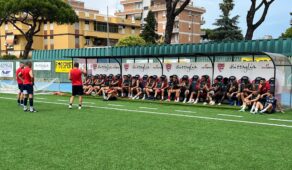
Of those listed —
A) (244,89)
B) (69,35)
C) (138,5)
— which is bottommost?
(244,89)

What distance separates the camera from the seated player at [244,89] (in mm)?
15445

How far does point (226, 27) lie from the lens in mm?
56031

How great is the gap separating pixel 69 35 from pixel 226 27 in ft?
91.6

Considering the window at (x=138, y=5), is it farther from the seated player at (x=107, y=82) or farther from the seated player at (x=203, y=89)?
the seated player at (x=203, y=89)

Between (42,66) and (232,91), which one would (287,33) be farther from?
(232,91)

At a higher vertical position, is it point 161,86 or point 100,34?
point 100,34

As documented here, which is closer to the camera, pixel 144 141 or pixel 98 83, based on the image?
pixel 144 141

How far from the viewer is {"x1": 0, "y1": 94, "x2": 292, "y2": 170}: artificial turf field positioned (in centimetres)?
653

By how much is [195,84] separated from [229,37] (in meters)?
39.2

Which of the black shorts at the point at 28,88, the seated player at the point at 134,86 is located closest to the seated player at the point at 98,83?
the seated player at the point at 134,86

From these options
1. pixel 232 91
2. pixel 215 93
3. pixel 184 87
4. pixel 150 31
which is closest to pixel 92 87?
pixel 184 87

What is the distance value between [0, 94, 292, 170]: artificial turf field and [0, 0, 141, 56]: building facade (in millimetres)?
56386

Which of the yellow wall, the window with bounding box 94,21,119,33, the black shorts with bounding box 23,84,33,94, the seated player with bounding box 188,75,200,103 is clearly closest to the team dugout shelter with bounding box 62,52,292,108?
the seated player with bounding box 188,75,200,103

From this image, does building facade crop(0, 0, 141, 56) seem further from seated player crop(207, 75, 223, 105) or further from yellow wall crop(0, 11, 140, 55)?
seated player crop(207, 75, 223, 105)
